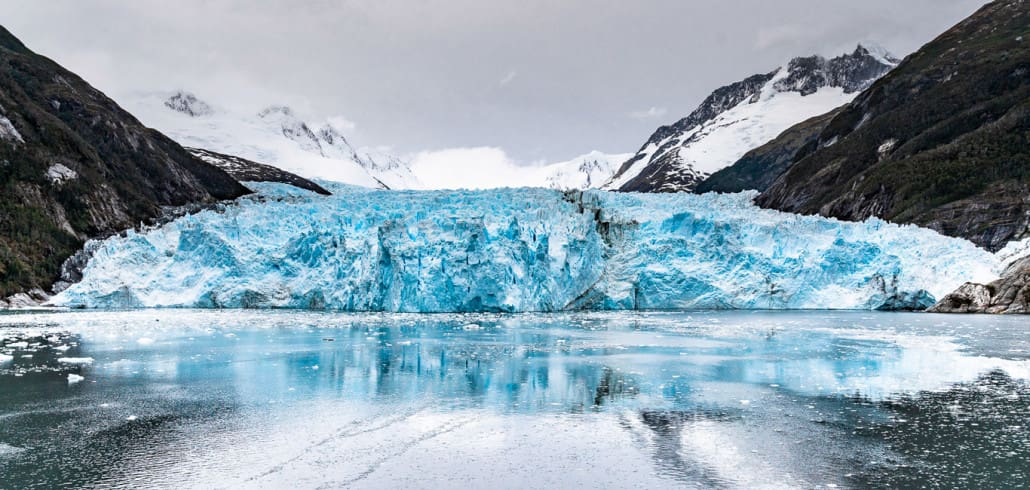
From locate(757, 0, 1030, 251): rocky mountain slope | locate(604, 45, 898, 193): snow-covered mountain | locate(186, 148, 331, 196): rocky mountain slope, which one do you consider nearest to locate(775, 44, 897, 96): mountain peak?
locate(604, 45, 898, 193): snow-covered mountain

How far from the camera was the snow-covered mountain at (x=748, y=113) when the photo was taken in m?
114

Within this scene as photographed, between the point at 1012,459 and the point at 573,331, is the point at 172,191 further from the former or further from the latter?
the point at 1012,459

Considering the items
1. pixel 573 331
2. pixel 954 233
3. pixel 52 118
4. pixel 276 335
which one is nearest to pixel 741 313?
pixel 573 331

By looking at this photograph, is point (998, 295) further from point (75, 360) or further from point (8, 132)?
point (8, 132)

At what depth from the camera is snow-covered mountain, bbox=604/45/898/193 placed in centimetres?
11383

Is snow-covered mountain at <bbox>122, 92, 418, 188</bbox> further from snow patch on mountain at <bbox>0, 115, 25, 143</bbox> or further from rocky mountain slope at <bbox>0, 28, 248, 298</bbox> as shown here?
snow patch on mountain at <bbox>0, 115, 25, 143</bbox>

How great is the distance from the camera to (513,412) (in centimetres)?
852

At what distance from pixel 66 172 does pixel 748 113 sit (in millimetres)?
117259

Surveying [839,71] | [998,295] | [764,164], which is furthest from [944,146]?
[839,71]

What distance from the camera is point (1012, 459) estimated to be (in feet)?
20.8

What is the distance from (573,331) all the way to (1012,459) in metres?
13.0

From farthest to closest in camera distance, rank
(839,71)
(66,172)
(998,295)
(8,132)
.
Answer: (839,71) → (66,172) → (8,132) → (998,295)

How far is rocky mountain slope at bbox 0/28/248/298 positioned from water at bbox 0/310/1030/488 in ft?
74.3

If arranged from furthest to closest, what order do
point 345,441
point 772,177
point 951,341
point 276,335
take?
point 772,177 → point 276,335 → point 951,341 → point 345,441
